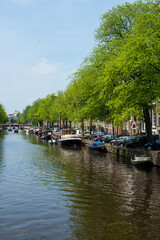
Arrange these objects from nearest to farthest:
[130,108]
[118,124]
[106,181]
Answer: [106,181] → [130,108] → [118,124]

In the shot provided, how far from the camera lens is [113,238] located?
1216 cm

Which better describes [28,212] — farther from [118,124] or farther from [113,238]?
[118,124]

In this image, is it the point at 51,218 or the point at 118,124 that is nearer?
the point at 51,218

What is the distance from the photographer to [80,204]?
1727 cm

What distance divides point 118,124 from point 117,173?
8.55 meters

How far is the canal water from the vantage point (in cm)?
1288

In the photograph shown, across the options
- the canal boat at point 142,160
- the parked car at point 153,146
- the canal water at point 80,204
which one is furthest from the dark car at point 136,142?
the canal water at point 80,204

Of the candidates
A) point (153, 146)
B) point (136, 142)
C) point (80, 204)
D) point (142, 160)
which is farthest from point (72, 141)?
point (80, 204)

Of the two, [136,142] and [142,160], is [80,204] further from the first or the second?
[136,142]

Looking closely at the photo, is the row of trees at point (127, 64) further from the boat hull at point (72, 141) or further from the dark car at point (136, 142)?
the boat hull at point (72, 141)

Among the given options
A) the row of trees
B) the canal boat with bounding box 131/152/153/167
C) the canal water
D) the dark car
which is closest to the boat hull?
the row of trees

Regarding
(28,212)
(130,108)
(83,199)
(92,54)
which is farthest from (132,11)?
(28,212)

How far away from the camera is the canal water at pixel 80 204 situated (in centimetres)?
1288

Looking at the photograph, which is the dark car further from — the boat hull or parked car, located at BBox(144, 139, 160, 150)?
the boat hull
